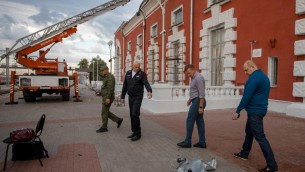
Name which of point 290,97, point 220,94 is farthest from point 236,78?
point 290,97

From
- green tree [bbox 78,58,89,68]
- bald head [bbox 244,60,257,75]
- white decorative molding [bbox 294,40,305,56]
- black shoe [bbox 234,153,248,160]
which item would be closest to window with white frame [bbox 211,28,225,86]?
white decorative molding [bbox 294,40,305,56]

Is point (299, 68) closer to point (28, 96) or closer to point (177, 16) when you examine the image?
point (177, 16)

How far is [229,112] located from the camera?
10625 mm

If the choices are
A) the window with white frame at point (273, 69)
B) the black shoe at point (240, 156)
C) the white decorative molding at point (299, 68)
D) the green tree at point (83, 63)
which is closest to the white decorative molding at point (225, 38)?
the window with white frame at point (273, 69)

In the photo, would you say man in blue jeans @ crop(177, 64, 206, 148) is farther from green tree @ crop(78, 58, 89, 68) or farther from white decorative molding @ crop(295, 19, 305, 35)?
green tree @ crop(78, 58, 89, 68)

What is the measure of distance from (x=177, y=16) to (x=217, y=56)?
19.7ft

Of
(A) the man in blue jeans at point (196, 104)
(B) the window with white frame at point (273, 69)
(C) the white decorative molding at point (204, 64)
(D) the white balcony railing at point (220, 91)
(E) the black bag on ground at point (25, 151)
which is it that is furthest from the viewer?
(C) the white decorative molding at point (204, 64)

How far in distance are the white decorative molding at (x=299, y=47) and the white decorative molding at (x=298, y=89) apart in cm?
101

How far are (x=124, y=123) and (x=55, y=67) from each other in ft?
32.6

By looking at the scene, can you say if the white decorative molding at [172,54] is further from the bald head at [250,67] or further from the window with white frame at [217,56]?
the bald head at [250,67]

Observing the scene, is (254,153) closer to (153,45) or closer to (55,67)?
(55,67)

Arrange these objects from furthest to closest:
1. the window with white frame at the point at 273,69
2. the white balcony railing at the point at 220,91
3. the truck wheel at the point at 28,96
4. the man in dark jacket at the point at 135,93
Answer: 1. the truck wheel at the point at 28,96
2. the white balcony railing at the point at 220,91
3. the window with white frame at the point at 273,69
4. the man in dark jacket at the point at 135,93

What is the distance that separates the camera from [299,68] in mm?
9016

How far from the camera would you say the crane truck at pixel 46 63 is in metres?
14.7
